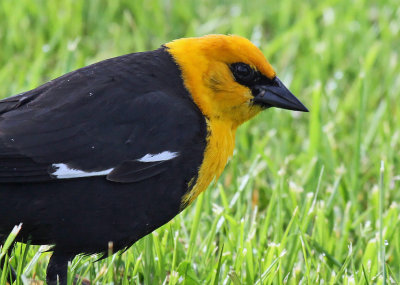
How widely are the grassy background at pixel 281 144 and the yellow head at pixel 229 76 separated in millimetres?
491

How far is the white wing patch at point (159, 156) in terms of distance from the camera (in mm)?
3379

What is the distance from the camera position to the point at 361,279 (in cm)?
349

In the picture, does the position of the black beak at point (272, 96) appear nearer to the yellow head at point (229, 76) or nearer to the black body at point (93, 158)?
the yellow head at point (229, 76)

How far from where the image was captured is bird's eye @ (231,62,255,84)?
12.5 feet

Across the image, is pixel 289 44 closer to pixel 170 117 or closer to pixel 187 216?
pixel 187 216

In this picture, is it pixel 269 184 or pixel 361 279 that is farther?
pixel 269 184

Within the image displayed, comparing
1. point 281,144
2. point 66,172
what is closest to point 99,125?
point 66,172

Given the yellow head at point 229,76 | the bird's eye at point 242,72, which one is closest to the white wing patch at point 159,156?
the yellow head at point 229,76

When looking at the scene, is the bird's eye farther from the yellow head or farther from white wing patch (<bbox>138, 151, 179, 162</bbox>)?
white wing patch (<bbox>138, 151, 179, 162</bbox>)

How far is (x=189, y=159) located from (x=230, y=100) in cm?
46

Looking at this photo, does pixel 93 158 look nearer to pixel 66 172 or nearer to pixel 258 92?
pixel 66 172

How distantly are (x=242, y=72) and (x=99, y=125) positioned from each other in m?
0.80

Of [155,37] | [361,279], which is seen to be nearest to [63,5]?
[155,37]

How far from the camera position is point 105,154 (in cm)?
335
